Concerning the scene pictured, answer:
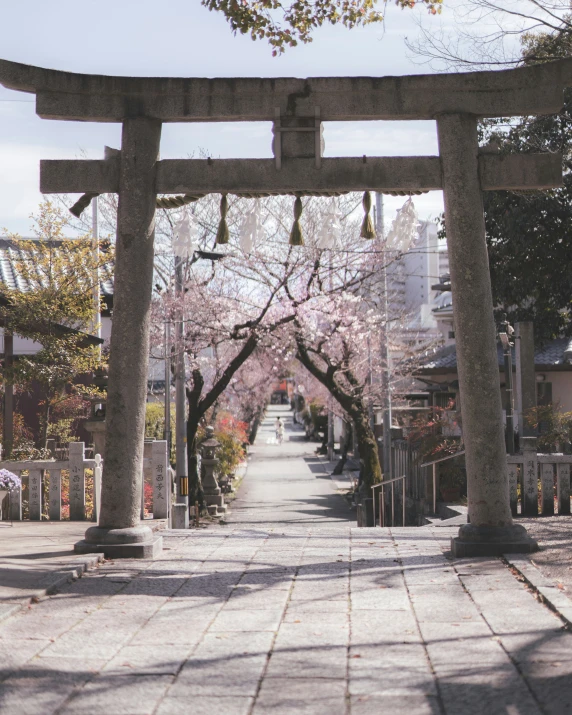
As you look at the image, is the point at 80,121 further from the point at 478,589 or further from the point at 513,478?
the point at 513,478

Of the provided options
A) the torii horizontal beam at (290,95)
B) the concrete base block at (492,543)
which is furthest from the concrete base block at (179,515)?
the torii horizontal beam at (290,95)

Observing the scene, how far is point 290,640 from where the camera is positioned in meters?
5.32

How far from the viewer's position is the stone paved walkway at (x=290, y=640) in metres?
4.23

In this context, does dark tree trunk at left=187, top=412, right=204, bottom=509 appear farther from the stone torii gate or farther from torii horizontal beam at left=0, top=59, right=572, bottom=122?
torii horizontal beam at left=0, top=59, right=572, bottom=122

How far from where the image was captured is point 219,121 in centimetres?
Answer: 884

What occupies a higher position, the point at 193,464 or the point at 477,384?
the point at 477,384

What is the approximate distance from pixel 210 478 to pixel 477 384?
1663 cm

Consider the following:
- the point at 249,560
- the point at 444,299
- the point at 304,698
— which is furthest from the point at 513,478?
the point at 444,299

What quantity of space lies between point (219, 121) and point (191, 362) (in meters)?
15.1

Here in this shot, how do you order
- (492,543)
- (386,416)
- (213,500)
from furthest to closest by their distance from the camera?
(386,416) → (213,500) → (492,543)

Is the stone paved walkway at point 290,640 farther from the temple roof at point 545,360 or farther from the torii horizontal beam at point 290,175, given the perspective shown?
the temple roof at point 545,360

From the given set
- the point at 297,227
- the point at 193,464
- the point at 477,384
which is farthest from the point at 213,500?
the point at 477,384

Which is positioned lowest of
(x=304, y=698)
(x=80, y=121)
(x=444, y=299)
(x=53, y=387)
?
(x=304, y=698)

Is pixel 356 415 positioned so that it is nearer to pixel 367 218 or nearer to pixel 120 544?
pixel 367 218
